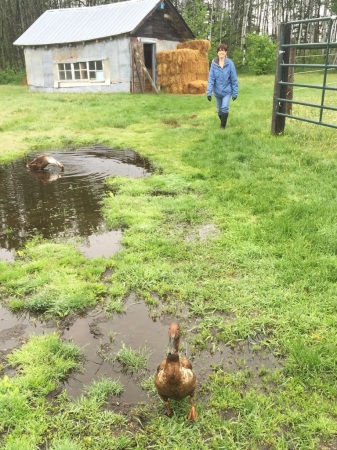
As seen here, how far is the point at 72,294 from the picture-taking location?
11.7ft

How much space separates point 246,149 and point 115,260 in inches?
178

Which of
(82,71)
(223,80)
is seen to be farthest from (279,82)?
(82,71)

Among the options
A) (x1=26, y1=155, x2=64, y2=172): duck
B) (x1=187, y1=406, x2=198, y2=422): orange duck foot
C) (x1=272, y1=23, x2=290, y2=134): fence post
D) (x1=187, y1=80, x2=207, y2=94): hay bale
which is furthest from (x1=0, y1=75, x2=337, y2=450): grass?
(x1=187, y1=80, x2=207, y2=94): hay bale

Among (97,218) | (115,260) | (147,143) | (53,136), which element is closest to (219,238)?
(115,260)

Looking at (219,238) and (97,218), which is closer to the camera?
(219,238)

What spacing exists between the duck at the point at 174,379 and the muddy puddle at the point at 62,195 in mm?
2290

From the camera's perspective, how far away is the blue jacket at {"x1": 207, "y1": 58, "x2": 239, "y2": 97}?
920 centimetres

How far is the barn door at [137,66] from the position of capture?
1912 cm

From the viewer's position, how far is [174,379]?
2.27 metres

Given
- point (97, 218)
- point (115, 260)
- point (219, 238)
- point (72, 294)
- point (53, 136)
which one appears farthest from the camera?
point (53, 136)

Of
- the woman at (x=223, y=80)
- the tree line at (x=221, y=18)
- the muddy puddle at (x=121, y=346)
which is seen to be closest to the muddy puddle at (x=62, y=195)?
the muddy puddle at (x=121, y=346)

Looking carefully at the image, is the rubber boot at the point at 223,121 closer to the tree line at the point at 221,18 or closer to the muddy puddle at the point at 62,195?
the muddy puddle at the point at 62,195

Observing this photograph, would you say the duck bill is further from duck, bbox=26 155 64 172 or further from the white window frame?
the white window frame

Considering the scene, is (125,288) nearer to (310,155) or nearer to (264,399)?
(264,399)
